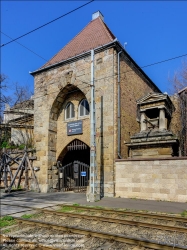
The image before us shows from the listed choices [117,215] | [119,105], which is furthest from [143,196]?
[119,105]

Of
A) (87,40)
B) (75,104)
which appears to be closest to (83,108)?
(75,104)

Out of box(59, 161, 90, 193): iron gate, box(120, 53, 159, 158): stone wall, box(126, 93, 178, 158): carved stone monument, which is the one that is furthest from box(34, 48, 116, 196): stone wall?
box(126, 93, 178, 158): carved stone monument

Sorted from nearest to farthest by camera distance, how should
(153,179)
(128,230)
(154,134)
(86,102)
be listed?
(128,230)
(153,179)
(154,134)
(86,102)

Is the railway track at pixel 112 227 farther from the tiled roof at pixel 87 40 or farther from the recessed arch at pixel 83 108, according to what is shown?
the tiled roof at pixel 87 40

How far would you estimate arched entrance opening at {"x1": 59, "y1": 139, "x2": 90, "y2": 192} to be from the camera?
16750 mm

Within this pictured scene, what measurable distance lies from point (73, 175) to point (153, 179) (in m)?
8.01

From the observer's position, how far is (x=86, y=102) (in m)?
16.8

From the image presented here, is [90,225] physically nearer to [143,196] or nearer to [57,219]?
[57,219]

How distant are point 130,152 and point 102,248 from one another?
9419mm

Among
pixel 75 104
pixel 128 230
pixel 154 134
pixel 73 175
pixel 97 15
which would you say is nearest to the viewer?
pixel 128 230

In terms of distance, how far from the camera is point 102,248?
513 cm

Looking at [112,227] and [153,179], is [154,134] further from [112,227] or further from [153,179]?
[112,227]

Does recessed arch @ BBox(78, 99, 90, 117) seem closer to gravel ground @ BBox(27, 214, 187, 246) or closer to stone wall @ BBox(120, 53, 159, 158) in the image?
stone wall @ BBox(120, 53, 159, 158)

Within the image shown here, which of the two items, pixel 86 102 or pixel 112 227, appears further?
pixel 86 102
